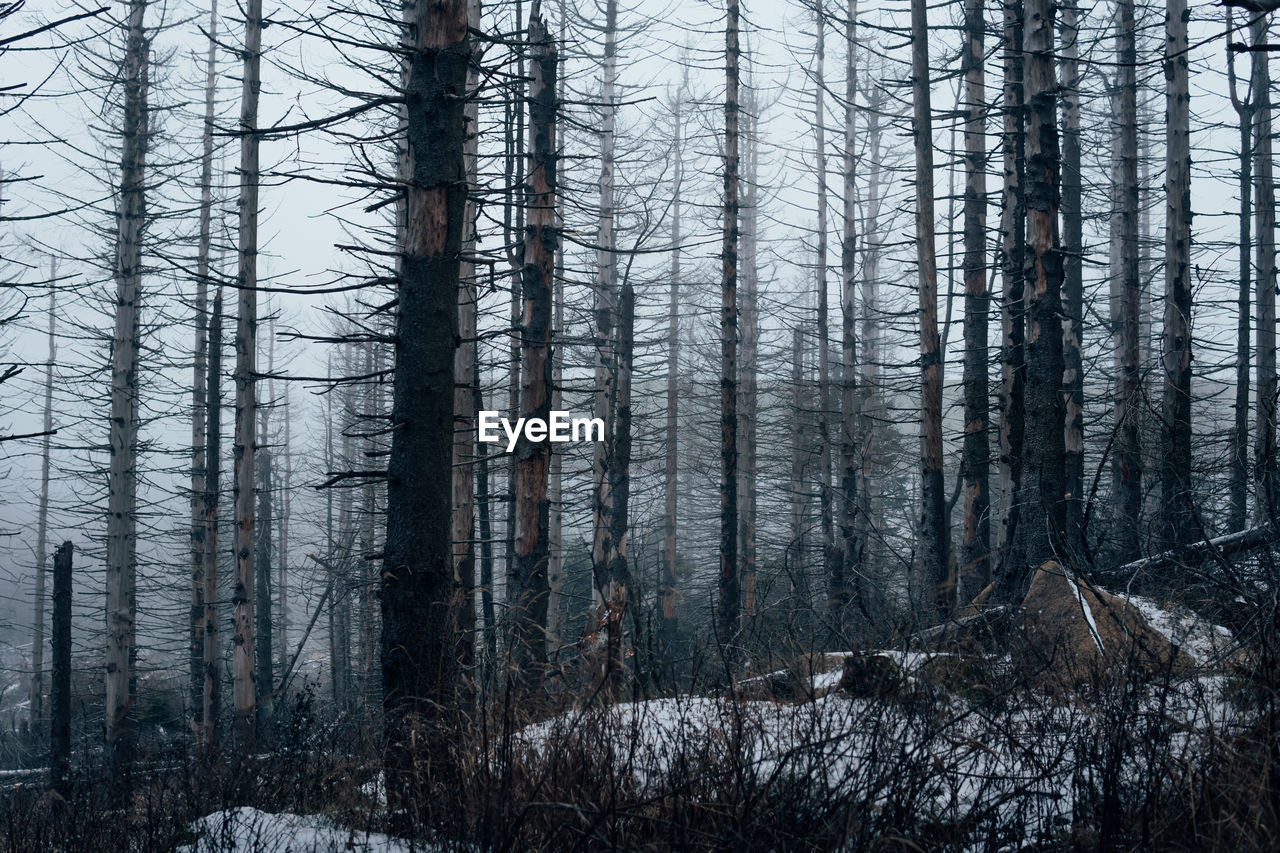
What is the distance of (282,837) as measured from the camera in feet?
11.4

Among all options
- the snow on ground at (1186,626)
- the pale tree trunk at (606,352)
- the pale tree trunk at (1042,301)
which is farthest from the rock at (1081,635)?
the pale tree trunk at (606,352)

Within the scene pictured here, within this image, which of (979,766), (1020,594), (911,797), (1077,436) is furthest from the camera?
(1077,436)

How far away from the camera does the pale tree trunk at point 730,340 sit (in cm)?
1276

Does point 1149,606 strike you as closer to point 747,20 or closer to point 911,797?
point 911,797

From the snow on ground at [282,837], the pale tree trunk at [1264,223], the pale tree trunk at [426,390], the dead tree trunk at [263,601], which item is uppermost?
the pale tree trunk at [1264,223]

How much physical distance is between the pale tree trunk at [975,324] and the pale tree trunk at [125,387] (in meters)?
12.4

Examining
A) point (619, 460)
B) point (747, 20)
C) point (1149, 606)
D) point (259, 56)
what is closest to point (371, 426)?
point (619, 460)

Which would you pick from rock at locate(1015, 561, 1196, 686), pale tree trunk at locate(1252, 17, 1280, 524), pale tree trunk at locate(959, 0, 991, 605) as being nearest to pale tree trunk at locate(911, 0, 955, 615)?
pale tree trunk at locate(959, 0, 991, 605)

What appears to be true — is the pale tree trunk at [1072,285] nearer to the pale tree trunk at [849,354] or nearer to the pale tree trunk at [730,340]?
the pale tree trunk at [849,354]

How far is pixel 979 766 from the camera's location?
138 inches

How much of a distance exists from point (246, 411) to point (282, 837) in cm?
866

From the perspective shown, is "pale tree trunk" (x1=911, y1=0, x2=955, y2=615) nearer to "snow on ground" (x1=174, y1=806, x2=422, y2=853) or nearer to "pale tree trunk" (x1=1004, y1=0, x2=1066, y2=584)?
"pale tree trunk" (x1=1004, y1=0, x2=1066, y2=584)

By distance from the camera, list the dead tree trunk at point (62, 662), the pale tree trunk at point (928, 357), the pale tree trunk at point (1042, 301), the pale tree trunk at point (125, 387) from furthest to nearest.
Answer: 1. the pale tree trunk at point (125, 387)
2. the dead tree trunk at point (62, 662)
3. the pale tree trunk at point (928, 357)
4. the pale tree trunk at point (1042, 301)

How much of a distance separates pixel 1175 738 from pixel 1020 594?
14.3 ft
